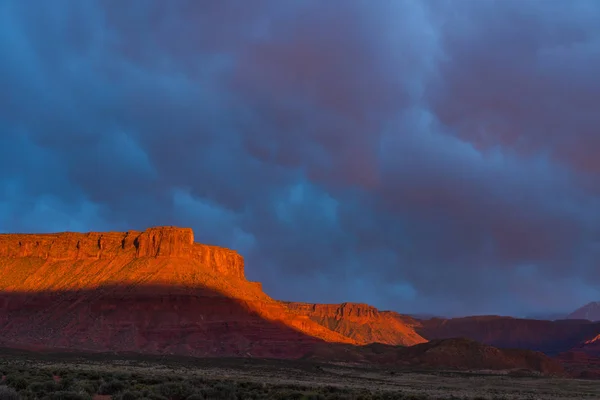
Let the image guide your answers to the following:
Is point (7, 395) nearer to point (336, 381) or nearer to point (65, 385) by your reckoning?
point (65, 385)

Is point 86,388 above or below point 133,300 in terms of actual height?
below

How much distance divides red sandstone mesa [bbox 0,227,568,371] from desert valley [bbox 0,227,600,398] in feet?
0.87

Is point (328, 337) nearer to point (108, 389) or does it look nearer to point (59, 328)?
point (59, 328)

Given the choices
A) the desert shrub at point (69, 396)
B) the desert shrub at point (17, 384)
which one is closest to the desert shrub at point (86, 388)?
the desert shrub at point (17, 384)

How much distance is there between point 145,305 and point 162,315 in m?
4.64

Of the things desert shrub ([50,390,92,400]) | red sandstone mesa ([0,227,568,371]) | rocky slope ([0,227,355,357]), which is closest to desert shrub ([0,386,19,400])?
desert shrub ([50,390,92,400])

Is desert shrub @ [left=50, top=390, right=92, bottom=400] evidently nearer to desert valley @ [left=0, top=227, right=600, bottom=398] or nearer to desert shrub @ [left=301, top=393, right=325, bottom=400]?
desert shrub @ [left=301, top=393, right=325, bottom=400]

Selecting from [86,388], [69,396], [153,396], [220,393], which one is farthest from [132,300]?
[69,396]

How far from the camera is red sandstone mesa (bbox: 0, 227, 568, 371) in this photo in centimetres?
12394

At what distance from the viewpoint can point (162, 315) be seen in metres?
131

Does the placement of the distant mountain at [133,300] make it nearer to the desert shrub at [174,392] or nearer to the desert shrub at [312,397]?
the desert shrub at [174,392]

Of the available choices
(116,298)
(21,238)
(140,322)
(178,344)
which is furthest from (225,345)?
(21,238)

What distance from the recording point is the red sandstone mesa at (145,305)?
12394 centimetres

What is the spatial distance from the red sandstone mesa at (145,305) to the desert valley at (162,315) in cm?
27
